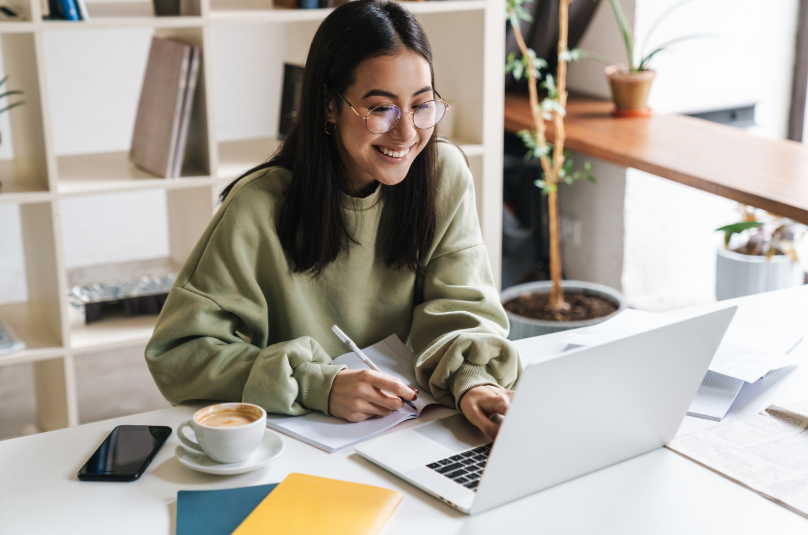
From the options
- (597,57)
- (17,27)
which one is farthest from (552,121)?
(17,27)

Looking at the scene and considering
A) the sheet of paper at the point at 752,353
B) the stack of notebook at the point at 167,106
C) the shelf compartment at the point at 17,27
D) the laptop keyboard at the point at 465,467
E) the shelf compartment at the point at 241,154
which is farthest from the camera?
the shelf compartment at the point at 241,154

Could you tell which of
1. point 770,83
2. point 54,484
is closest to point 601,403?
point 54,484

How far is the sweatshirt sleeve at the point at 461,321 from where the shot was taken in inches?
43.6

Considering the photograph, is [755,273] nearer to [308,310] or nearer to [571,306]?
[571,306]

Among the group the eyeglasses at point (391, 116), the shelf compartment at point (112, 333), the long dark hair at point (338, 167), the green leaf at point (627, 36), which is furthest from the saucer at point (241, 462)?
the green leaf at point (627, 36)

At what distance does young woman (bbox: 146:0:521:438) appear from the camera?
109cm

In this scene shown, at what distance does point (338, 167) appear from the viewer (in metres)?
1.29

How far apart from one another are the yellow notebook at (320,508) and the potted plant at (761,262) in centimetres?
206

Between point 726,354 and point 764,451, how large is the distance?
0.25 m

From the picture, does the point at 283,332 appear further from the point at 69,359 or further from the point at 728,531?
the point at 69,359

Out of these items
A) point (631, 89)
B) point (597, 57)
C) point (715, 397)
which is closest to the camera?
point (715, 397)

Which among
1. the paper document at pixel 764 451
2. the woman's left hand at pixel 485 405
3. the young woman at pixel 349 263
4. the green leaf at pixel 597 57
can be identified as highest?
the green leaf at pixel 597 57

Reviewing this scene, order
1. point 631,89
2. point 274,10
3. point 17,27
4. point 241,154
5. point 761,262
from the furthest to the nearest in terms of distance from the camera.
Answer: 1. point 631,89
2. point 761,262
3. point 241,154
4. point 274,10
5. point 17,27

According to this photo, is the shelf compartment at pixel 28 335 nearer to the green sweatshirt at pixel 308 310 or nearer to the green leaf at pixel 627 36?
the green sweatshirt at pixel 308 310
